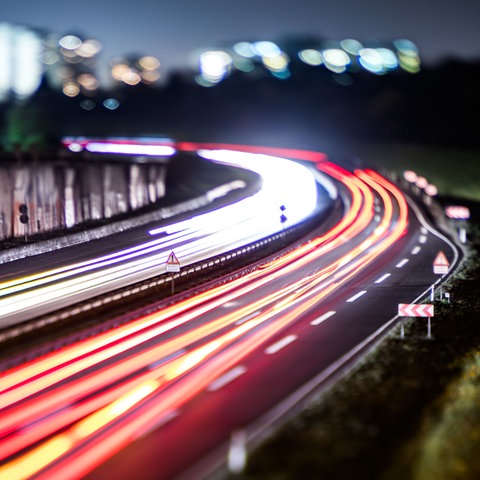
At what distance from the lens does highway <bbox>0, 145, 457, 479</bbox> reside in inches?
591

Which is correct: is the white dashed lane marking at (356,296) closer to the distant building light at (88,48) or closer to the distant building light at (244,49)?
the distant building light at (244,49)

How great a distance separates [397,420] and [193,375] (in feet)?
18.4

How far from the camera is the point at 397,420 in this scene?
1641 centimetres

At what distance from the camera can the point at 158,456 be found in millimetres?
14930

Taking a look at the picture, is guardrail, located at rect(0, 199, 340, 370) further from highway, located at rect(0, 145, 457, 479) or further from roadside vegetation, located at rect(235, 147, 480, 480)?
roadside vegetation, located at rect(235, 147, 480, 480)

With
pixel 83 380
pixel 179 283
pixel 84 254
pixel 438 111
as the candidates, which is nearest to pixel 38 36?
pixel 438 111

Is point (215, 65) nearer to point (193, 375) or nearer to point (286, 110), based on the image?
point (286, 110)

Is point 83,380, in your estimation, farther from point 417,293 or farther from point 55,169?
point 55,169

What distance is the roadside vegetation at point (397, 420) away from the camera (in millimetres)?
13875

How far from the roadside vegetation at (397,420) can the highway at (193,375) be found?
0.80 metres

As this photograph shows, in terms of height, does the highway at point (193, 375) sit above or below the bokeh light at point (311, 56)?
below

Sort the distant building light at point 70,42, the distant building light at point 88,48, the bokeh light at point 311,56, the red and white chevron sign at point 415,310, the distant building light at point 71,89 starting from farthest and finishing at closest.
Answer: the distant building light at point 88,48 → the distant building light at point 70,42 → the distant building light at point 71,89 → the bokeh light at point 311,56 → the red and white chevron sign at point 415,310

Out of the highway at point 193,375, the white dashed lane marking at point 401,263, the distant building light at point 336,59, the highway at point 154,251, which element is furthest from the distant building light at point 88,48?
the highway at point 193,375

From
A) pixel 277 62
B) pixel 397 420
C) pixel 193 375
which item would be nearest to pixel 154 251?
pixel 193 375
